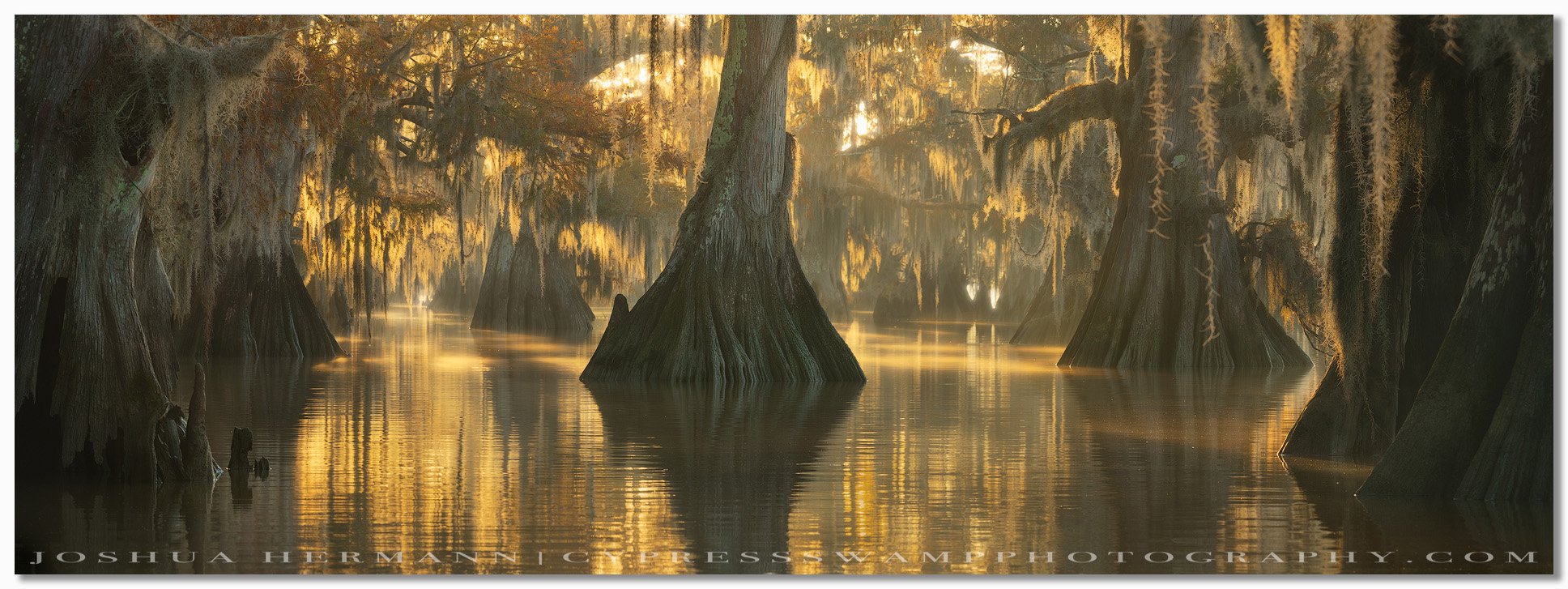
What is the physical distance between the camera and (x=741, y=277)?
1551 cm

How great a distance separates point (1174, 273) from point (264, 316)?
10.1m

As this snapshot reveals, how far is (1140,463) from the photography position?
9.12 metres

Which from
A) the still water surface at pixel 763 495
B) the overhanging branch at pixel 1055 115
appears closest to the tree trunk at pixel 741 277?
the still water surface at pixel 763 495

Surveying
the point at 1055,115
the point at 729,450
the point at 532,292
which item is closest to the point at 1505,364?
the point at 729,450

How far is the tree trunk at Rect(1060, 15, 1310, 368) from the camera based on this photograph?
18.5 meters

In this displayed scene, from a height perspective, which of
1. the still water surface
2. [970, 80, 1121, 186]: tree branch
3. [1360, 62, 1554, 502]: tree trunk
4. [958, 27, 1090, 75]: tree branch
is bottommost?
the still water surface

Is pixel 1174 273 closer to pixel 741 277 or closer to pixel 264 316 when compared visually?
pixel 741 277

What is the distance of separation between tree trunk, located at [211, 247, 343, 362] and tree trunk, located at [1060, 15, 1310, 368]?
8.54 meters

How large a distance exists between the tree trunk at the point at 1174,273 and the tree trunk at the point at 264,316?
8541 millimetres

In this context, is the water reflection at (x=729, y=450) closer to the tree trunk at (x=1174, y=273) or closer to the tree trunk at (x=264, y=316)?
the tree trunk at (x=1174, y=273)

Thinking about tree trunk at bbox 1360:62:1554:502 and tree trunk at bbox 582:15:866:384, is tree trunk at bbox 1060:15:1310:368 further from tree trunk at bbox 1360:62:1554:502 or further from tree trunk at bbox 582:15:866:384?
tree trunk at bbox 1360:62:1554:502

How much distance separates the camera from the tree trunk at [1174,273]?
18469mm

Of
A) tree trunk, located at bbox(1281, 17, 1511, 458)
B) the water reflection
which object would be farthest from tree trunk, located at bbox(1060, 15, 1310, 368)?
tree trunk, located at bbox(1281, 17, 1511, 458)

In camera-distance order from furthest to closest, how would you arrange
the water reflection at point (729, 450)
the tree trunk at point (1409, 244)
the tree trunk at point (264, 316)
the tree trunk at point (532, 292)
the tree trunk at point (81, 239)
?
1. the tree trunk at point (532, 292)
2. the tree trunk at point (264, 316)
3. the tree trunk at point (1409, 244)
4. the tree trunk at point (81, 239)
5. the water reflection at point (729, 450)
